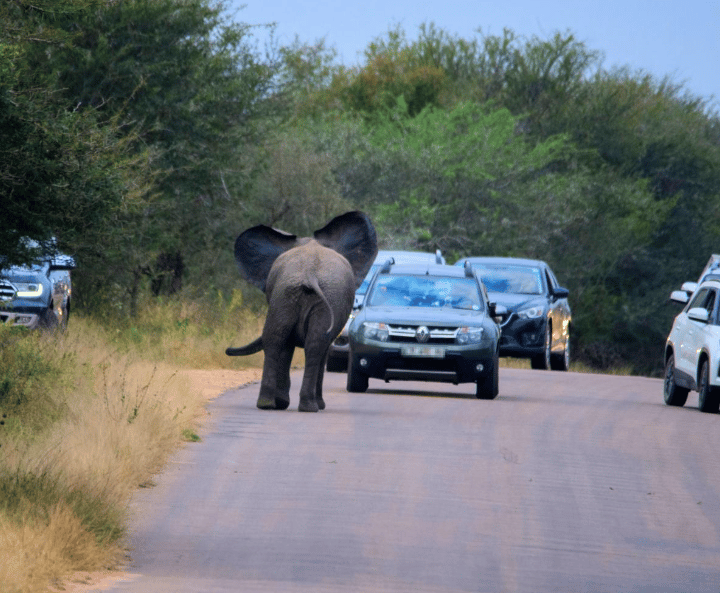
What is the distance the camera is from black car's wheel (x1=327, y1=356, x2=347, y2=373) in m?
23.6

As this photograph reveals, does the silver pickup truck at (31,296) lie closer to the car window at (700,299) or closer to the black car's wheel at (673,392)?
the black car's wheel at (673,392)

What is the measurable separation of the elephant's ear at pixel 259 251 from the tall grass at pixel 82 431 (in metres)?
1.37

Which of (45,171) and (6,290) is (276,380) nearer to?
(45,171)

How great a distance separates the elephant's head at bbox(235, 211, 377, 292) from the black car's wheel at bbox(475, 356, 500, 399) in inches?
88.2

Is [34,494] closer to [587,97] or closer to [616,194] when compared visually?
[616,194]

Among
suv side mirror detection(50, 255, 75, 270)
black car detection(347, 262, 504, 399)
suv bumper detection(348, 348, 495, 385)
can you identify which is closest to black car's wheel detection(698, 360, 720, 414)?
black car detection(347, 262, 504, 399)

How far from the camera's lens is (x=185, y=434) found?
13844mm

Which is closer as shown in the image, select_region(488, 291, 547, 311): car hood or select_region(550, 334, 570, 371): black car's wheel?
select_region(488, 291, 547, 311): car hood

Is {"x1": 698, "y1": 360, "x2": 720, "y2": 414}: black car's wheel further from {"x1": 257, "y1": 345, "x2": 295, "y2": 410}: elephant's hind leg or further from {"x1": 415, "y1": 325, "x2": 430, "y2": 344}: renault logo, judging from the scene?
{"x1": 257, "y1": 345, "x2": 295, "y2": 410}: elephant's hind leg

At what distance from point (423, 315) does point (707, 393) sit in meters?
3.57

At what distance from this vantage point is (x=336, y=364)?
23.8 m

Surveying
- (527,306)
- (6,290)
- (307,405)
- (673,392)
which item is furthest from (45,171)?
(527,306)

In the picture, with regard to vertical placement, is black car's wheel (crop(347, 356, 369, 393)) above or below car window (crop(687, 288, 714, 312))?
below

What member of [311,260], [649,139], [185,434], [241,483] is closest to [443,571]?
[241,483]
